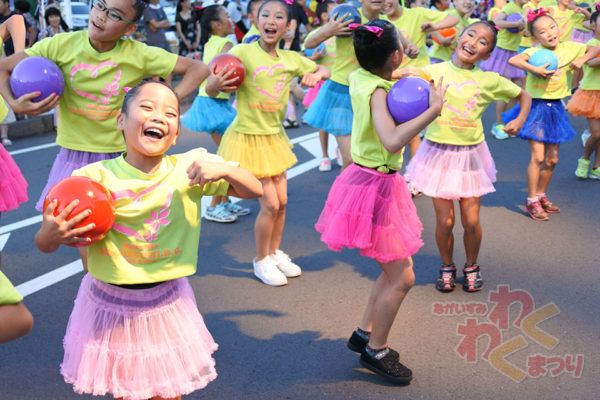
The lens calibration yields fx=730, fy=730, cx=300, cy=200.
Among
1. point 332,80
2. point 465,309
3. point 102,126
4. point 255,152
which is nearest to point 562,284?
point 465,309

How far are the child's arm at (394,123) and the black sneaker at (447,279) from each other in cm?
182

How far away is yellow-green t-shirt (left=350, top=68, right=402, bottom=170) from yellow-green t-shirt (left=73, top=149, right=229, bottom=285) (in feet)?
3.78

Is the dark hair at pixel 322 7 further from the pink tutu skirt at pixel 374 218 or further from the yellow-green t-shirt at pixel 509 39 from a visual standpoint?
the pink tutu skirt at pixel 374 218

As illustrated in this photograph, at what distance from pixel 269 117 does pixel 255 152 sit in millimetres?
298

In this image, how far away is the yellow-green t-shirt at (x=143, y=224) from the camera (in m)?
2.98

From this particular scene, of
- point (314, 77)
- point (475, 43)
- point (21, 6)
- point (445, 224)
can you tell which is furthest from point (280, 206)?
point (21, 6)

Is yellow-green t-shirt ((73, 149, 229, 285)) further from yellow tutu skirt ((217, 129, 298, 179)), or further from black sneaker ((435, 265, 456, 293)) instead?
black sneaker ((435, 265, 456, 293))

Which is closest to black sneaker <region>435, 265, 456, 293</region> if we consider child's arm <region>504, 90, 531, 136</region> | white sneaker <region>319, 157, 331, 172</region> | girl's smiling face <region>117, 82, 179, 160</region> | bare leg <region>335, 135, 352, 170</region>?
child's arm <region>504, 90, 531, 136</region>

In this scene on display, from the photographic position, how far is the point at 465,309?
16.4ft

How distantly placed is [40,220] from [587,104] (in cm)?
586

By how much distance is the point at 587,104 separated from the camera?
26.2 ft

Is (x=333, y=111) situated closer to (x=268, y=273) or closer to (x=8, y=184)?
(x=268, y=273)

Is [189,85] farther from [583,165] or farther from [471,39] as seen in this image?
[583,165]

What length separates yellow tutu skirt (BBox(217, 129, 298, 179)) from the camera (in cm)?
546
